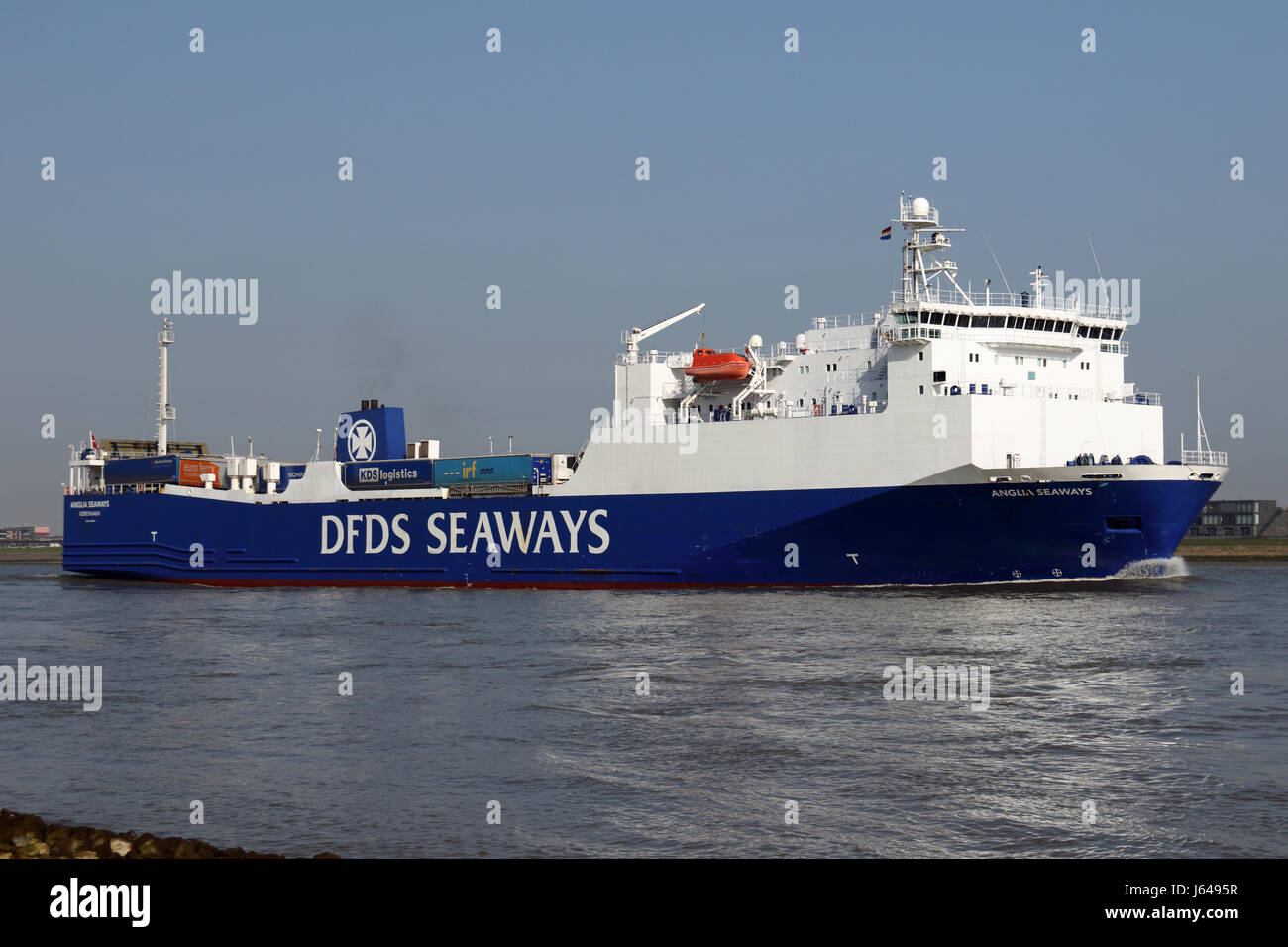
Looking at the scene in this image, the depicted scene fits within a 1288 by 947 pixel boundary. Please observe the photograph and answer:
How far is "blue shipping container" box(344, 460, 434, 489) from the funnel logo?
26.3 inches

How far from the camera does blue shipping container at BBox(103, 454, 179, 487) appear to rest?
2051 inches

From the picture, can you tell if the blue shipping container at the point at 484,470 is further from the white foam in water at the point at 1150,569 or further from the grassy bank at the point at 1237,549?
the grassy bank at the point at 1237,549

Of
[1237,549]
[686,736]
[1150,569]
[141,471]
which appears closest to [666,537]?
[1150,569]

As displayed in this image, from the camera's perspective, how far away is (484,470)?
4375 centimetres

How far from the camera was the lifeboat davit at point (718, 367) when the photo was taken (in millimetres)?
39406

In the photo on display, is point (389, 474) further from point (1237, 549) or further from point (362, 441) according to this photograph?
point (1237, 549)

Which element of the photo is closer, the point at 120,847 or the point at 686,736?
the point at 120,847

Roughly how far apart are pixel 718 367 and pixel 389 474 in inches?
605

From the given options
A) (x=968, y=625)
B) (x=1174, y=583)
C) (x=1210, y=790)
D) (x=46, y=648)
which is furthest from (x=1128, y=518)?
(x=46, y=648)

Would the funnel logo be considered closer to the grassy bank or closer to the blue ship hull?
the blue ship hull

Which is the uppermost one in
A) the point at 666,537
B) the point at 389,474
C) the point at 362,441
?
the point at 362,441

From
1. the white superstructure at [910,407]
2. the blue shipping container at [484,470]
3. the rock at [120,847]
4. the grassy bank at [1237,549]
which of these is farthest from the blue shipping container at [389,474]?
the grassy bank at [1237,549]
